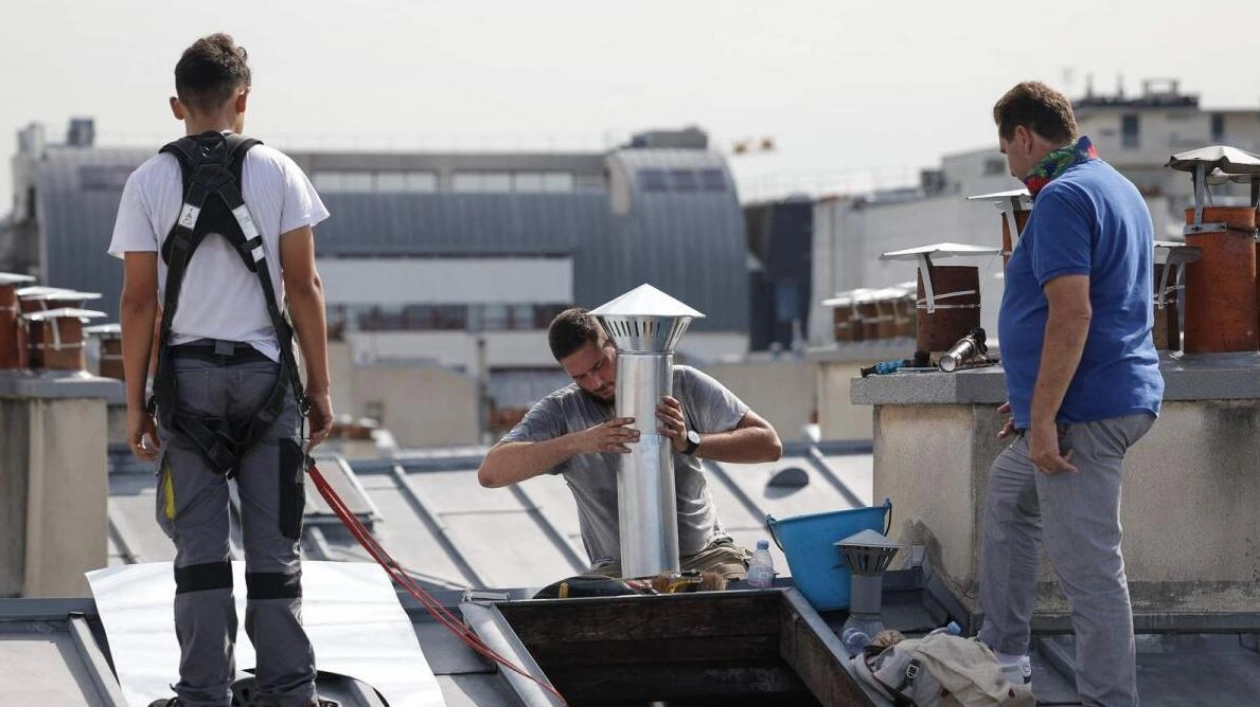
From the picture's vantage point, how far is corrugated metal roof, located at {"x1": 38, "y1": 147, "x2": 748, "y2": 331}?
83500mm

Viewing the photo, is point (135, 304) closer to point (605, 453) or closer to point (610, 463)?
point (605, 453)

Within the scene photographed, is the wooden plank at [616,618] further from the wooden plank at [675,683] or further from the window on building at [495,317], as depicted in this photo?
the window on building at [495,317]

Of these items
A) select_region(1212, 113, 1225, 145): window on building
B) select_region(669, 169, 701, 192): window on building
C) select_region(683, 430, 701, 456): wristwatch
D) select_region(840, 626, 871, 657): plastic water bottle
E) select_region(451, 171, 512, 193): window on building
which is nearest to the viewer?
select_region(840, 626, 871, 657): plastic water bottle

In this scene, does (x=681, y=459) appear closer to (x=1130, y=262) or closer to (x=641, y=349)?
(x=641, y=349)

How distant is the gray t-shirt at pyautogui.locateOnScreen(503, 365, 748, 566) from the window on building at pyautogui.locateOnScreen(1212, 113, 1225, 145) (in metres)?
78.1

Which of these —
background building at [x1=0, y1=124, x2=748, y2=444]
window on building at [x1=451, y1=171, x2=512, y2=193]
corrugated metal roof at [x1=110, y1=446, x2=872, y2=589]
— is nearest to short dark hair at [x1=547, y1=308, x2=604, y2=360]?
corrugated metal roof at [x1=110, y1=446, x2=872, y2=589]

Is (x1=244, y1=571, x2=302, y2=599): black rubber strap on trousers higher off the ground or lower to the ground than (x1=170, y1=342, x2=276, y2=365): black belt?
lower

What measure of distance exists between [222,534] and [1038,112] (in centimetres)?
252

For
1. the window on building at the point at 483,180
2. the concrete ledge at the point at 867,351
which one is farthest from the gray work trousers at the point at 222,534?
the window on building at the point at 483,180

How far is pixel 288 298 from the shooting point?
5.39 meters

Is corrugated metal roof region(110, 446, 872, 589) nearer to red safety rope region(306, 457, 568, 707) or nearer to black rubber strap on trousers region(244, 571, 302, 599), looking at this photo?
red safety rope region(306, 457, 568, 707)

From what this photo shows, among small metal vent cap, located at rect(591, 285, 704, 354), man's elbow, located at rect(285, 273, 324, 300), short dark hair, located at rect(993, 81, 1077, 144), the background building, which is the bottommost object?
the background building

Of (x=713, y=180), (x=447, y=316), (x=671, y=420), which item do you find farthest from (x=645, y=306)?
(x=713, y=180)

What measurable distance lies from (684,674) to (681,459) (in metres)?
1.18
